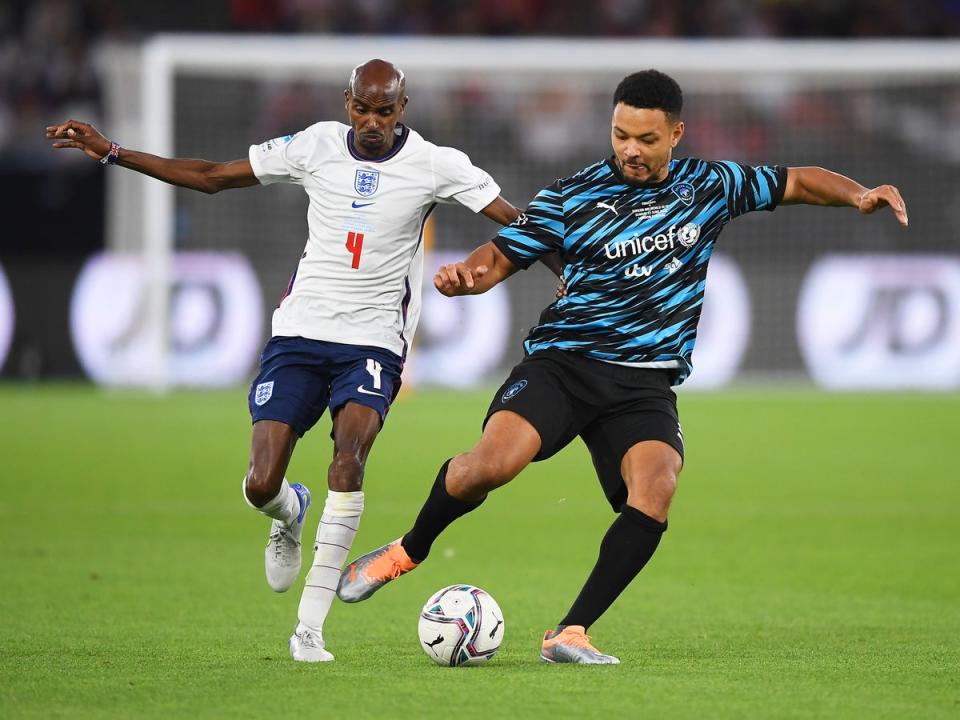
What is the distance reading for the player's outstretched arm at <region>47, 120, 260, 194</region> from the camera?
21.6 ft

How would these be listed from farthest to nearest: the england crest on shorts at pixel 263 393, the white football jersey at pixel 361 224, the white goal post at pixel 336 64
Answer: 1. the white goal post at pixel 336 64
2. the white football jersey at pixel 361 224
3. the england crest on shorts at pixel 263 393

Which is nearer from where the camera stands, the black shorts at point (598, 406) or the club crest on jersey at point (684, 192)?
the black shorts at point (598, 406)

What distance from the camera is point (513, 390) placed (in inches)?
239

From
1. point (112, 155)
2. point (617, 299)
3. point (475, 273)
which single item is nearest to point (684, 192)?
point (617, 299)

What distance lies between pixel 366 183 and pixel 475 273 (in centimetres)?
80

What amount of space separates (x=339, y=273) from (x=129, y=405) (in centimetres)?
1229

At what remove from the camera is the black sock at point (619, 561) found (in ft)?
18.9

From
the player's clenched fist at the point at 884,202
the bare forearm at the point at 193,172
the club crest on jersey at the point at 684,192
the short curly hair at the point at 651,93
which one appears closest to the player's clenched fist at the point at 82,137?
the bare forearm at the point at 193,172

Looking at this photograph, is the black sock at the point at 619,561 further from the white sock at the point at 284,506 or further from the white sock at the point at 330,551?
the white sock at the point at 284,506

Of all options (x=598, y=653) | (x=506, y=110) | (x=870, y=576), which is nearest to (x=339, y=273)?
(x=598, y=653)

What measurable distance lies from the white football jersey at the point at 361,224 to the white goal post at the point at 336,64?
39.1 feet

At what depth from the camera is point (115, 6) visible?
24.2m

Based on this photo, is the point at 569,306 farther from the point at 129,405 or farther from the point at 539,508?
the point at 129,405

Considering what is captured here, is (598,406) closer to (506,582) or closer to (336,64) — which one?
(506,582)
